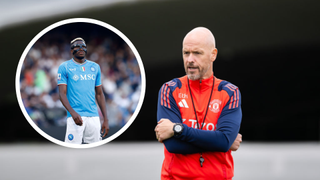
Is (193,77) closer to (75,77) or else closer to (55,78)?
(75,77)

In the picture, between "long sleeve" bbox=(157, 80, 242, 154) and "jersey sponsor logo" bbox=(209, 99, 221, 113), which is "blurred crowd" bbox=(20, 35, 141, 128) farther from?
"jersey sponsor logo" bbox=(209, 99, 221, 113)

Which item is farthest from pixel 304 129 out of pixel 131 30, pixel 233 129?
pixel 233 129

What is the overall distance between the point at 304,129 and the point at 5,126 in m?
7.71

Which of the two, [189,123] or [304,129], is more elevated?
[189,123]

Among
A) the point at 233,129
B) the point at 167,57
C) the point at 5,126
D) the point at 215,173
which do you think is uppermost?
the point at 167,57

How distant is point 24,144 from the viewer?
7.82 m

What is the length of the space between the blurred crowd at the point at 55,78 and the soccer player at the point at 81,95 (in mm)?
139

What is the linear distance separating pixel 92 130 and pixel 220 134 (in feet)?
4.91

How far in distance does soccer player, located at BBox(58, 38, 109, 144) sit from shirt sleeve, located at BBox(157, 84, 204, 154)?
1035 millimetres

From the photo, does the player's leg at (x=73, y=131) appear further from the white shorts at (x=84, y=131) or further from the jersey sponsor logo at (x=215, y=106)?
the jersey sponsor logo at (x=215, y=106)

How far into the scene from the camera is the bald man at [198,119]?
1.92 meters

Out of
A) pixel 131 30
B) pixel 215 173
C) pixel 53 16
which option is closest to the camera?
pixel 215 173

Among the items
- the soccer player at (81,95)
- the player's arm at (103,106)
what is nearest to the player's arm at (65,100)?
the soccer player at (81,95)

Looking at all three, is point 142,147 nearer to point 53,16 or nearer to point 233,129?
point 53,16
